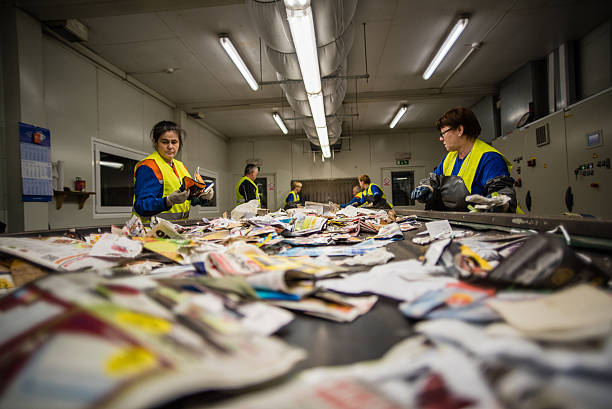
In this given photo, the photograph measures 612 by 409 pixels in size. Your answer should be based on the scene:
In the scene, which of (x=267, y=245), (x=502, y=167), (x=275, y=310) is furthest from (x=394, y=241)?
(x=502, y=167)

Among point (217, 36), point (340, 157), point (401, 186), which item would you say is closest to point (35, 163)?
point (217, 36)

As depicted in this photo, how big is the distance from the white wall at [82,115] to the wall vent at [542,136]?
6.83m

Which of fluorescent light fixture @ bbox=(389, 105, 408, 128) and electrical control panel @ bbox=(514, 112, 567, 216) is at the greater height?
fluorescent light fixture @ bbox=(389, 105, 408, 128)

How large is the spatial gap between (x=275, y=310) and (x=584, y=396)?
1.23ft

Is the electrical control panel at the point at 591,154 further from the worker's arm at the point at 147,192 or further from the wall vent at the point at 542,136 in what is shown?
the worker's arm at the point at 147,192

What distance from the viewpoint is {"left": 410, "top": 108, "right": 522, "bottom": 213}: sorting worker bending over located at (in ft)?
6.53

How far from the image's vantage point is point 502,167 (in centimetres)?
200

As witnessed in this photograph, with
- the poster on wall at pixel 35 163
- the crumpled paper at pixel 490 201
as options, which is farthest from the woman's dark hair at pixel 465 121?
the poster on wall at pixel 35 163

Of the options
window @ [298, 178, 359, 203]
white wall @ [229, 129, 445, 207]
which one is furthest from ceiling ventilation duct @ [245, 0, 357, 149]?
window @ [298, 178, 359, 203]

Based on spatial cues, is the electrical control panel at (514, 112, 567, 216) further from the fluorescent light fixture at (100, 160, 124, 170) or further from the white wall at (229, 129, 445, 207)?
the fluorescent light fixture at (100, 160, 124, 170)

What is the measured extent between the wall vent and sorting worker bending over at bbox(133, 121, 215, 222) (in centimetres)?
497

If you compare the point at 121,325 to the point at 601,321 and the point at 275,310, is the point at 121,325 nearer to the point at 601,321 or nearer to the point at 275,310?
the point at 275,310

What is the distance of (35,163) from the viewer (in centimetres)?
303

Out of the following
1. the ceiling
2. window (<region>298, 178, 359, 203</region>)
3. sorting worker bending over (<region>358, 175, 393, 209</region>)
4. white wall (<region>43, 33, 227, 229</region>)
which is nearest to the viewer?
the ceiling
